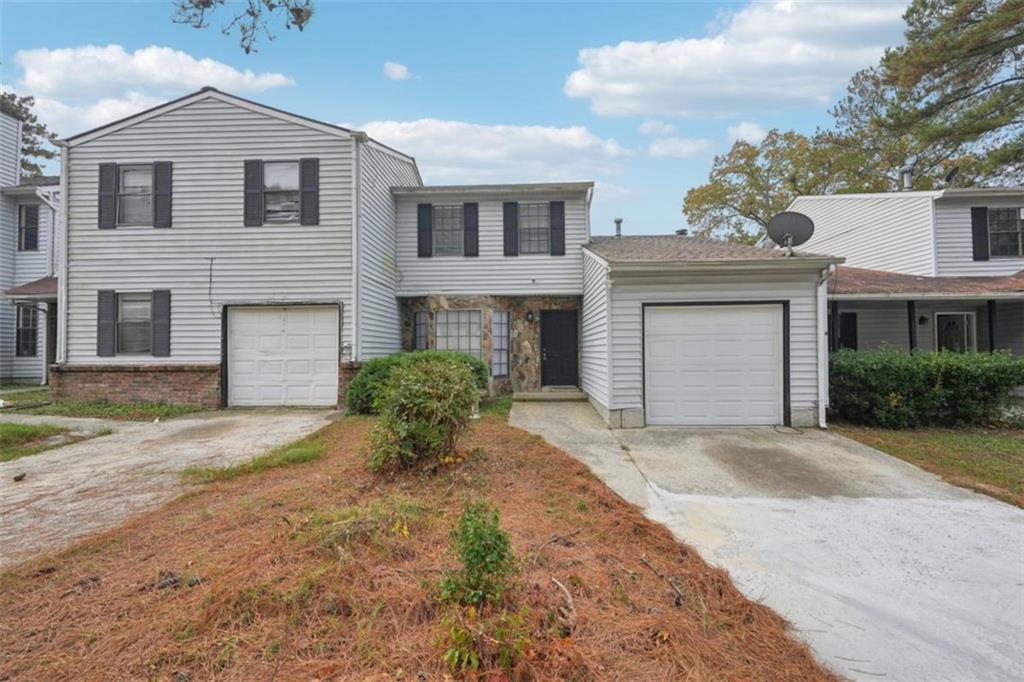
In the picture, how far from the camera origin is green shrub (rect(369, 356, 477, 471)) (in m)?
4.58

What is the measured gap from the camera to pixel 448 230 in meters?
11.7

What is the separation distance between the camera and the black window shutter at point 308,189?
9.72 m

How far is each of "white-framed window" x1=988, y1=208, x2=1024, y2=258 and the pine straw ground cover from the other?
15.4 m

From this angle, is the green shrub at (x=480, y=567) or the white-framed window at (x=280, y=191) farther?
the white-framed window at (x=280, y=191)

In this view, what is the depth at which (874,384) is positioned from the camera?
25.0 ft

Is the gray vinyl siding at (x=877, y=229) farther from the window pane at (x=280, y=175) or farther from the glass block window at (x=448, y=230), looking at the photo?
the window pane at (x=280, y=175)

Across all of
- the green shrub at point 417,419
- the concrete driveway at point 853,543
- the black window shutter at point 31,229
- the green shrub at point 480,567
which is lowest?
the concrete driveway at point 853,543

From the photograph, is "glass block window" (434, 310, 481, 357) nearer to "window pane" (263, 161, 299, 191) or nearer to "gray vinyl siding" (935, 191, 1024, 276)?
"window pane" (263, 161, 299, 191)

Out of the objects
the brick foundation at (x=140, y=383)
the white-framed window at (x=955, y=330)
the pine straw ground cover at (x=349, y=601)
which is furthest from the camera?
the white-framed window at (x=955, y=330)

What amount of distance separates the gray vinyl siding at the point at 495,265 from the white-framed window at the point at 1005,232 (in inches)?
443

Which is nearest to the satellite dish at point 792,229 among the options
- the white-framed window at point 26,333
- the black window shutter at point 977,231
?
the black window shutter at point 977,231

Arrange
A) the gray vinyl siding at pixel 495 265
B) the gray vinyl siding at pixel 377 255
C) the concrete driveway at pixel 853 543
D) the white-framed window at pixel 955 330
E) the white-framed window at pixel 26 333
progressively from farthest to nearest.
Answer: the white-framed window at pixel 26 333 < the white-framed window at pixel 955 330 < the gray vinyl siding at pixel 495 265 < the gray vinyl siding at pixel 377 255 < the concrete driveway at pixel 853 543

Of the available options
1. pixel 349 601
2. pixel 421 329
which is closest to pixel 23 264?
pixel 421 329

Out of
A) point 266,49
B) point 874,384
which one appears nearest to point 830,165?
point 874,384
